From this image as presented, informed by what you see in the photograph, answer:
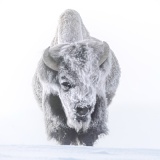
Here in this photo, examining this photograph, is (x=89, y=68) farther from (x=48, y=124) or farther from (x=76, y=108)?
(x=48, y=124)

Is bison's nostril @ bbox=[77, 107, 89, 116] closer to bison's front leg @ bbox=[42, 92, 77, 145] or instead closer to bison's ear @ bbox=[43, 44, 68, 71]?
bison's front leg @ bbox=[42, 92, 77, 145]

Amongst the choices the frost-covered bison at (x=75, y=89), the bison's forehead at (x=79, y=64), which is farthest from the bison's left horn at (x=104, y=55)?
the bison's forehead at (x=79, y=64)

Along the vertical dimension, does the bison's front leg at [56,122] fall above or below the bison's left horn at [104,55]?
below

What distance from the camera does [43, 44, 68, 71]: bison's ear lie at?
7886 mm

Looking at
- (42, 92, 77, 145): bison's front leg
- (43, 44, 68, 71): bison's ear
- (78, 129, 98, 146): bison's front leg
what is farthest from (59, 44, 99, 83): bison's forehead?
(78, 129, 98, 146): bison's front leg

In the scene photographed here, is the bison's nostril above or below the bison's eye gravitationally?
below

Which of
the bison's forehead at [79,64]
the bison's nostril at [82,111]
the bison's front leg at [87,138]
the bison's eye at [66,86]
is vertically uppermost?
the bison's forehead at [79,64]

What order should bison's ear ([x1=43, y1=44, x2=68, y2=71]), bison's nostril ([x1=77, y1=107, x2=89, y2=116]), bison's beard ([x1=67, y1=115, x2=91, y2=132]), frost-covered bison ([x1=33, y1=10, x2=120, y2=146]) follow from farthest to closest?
1. bison's ear ([x1=43, y1=44, x2=68, y2=71])
2. bison's beard ([x1=67, y1=115, x2=91, y2=132])
3. frost-covered bison ([x1=33, y1=10, x2=120, y2=146])
4. bison's nostril ([x1=77, y1=107, x2=89, y2=116])

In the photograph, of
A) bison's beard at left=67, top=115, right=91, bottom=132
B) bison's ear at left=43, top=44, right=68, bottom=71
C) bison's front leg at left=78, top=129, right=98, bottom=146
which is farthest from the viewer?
bison's front leg at left=78, top=129, right=98, bottom=146

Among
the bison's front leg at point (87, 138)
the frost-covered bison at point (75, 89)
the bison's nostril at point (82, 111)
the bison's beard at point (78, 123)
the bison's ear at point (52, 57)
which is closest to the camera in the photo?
the bison's nostril at point (82, 111)

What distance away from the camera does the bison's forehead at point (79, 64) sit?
24.4 ft

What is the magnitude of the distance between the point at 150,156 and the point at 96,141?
375cm

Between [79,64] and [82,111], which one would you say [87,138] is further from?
[79,64]

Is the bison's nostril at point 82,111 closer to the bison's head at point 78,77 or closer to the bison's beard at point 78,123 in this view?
the bison's head at point 78,77
